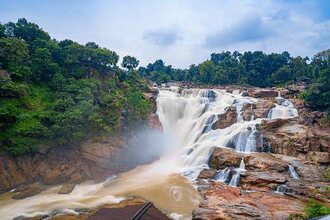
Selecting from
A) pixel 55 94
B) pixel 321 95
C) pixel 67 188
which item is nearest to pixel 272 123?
pixel 321 95

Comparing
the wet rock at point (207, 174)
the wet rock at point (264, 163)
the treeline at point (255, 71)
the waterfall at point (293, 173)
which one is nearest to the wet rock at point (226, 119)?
the wet rock at point (264, 163)

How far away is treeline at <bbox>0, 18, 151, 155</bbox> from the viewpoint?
17531 mm

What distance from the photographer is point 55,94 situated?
20906 millimetres

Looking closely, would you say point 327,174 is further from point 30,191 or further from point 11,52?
point 11,52

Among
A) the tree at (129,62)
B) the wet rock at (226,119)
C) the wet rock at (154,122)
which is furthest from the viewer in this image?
the tree at (129,62)

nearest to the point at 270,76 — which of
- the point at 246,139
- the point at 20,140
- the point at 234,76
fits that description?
the point at 234,76

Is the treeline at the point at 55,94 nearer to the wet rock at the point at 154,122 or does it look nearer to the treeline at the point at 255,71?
the wet rock at the point at 154,122

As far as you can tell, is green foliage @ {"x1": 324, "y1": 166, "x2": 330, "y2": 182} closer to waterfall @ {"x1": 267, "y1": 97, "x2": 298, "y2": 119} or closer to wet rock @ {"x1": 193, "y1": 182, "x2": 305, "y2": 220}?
wet rock @ {"x1": 193, "y1": 182, "x2": 305, "y2": 220}

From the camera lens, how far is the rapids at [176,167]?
14078 mm

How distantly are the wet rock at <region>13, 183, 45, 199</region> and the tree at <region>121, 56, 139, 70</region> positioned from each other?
18650 millimetres

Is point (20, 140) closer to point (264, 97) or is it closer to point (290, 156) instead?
point (290, 156)

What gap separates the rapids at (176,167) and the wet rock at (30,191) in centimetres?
36

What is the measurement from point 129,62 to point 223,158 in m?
18.9

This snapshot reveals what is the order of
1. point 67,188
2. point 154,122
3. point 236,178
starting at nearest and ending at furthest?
point 236,178 → point 67,188 → point 154,122
